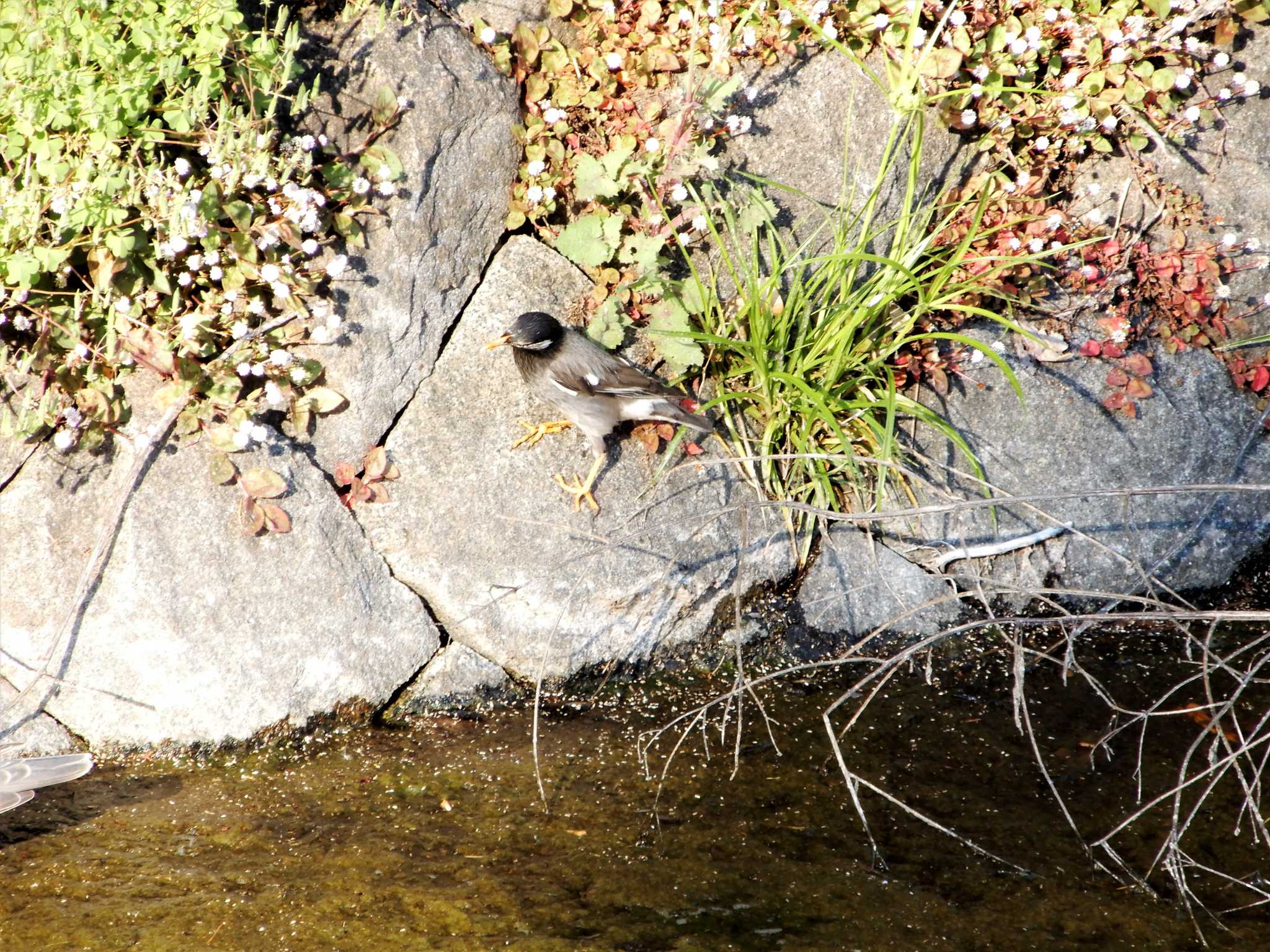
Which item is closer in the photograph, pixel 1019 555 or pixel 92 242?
pixel 92 242

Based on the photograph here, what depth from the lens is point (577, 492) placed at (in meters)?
3.91

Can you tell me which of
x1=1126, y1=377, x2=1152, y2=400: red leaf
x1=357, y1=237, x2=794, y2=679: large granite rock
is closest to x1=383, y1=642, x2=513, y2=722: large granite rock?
x1=357, y1=237, x2=794, y2=679: large granite rock

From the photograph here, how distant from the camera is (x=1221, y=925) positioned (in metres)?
2.75

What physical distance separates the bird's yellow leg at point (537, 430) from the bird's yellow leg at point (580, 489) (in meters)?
0.16

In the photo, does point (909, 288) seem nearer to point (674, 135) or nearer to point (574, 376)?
point (674, 135)

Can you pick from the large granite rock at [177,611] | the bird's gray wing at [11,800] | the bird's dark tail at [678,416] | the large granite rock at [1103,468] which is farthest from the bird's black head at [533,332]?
the bird's gray wing at [11,800]

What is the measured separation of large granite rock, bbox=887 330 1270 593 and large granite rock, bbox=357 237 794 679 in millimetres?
853

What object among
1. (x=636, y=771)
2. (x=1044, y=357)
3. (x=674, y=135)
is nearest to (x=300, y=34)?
(x=674, y=135)

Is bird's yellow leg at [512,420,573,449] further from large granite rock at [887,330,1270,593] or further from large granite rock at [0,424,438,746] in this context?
large granite rock at [887,330,1270,593]

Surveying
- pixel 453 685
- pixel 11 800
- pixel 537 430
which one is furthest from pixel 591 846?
pixel 11 800

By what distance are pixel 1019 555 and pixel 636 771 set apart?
1.88 metres

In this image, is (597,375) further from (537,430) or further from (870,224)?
(870,224)

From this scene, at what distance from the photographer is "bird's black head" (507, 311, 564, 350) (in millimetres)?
3705

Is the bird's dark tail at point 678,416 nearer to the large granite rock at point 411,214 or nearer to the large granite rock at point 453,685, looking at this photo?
the large granite rock at point 411,214
